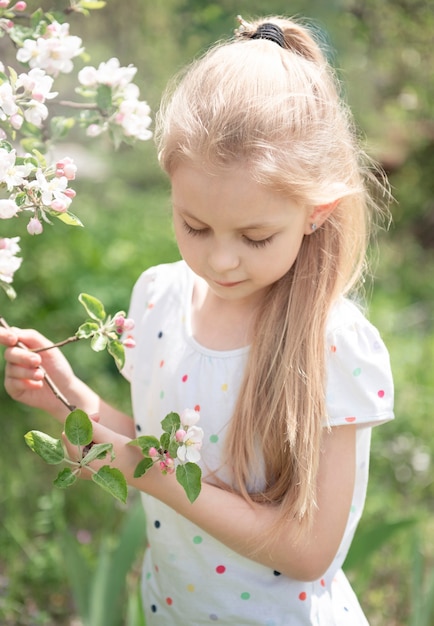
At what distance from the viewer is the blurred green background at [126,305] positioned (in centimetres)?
219

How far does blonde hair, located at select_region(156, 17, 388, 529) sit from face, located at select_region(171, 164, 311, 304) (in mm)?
21

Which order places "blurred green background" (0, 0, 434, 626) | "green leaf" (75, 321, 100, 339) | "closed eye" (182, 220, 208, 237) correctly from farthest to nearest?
"blurred green background" (0, 0, 434, 626)
"closed eye" (182, 220, 208, 237)
"green leaf" (75, 321, 100, 339)

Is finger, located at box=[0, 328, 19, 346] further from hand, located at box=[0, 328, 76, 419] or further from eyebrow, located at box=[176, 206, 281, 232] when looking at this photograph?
eyebrow, located at box=[176, 206, 281, 232]

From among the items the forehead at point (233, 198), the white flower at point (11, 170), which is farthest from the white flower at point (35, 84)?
the forehead at point (233, 198)

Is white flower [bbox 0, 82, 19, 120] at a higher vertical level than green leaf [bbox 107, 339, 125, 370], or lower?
higher

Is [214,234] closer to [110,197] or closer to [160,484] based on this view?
[160,484]

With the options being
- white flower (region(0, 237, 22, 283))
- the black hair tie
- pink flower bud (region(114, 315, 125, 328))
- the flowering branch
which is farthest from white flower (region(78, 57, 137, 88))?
pink flower bud (region(114, 315, 125, 328))

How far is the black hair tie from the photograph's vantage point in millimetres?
1281

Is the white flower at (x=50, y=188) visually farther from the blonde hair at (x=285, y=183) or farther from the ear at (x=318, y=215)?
the ear at (x=318, y=215)

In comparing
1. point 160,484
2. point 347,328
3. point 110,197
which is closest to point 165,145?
point 347,328

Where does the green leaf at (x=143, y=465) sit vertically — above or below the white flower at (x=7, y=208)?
below

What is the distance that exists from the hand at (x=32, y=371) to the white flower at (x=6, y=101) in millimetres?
325

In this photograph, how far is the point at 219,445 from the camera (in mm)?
1342

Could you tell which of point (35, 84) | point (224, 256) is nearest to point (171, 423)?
point (224, 256)
